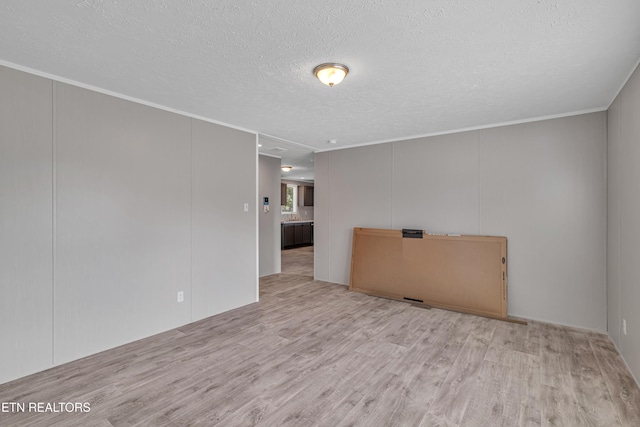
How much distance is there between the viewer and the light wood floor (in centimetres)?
203

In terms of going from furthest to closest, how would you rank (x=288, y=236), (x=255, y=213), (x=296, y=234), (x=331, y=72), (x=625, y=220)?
(x=296, y=234), (x=288, y=236), (x=255, y=213), (x=625, y=220), (x=331, y=72)

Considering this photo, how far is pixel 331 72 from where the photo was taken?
242cm

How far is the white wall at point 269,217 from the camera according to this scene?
618 centimetres

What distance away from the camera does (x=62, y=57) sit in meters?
2.29

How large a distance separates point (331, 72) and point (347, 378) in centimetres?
255

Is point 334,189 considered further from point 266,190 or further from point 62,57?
point 62,57

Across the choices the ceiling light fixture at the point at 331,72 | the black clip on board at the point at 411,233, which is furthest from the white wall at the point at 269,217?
the ceiling light fixture at the point at 331,72

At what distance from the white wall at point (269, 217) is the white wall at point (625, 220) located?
5.25 meters

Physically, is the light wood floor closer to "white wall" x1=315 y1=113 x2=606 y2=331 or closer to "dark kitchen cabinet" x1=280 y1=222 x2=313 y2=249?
"white wall" x1=315 y1=113 x2=606 y2=331

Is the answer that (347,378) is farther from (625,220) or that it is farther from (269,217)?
(269,217)

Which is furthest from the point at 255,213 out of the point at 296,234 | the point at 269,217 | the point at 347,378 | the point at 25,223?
the point at 296,234

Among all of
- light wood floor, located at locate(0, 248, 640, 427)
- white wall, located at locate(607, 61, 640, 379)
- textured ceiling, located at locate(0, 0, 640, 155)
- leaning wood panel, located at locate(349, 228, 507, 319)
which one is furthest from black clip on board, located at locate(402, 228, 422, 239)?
white wall, located at locate(607, 61, 640, 379)

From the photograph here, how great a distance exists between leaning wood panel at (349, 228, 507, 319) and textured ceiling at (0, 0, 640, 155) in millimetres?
1895

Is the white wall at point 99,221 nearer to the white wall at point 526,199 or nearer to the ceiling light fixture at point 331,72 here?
the ceiling light fixture at point 331,72
